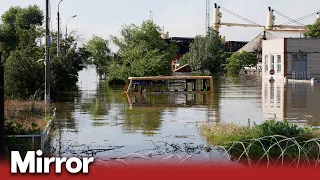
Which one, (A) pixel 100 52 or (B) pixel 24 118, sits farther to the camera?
(A) pixel 100 52


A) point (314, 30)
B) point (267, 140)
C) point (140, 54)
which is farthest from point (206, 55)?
point (267, 140)

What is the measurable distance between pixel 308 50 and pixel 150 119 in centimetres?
4078

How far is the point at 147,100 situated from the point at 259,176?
842 inches

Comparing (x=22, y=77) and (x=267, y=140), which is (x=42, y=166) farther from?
(x=22, y=77)

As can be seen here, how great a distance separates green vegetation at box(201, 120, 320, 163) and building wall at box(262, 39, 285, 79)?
42.7 metres

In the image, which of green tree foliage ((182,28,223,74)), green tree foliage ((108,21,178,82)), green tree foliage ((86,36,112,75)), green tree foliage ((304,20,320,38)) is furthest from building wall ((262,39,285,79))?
green tree foliage ((182,28,223,74))

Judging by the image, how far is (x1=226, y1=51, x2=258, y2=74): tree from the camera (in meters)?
84.8

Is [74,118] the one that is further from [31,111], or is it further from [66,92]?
[66,92]

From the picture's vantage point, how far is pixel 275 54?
6059cm

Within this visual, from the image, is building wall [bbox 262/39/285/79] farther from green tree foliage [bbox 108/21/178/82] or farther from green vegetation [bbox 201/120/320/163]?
green vegetation [bbox 201/120/320/163]

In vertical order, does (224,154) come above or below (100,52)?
below

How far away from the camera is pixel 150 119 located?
20.7m

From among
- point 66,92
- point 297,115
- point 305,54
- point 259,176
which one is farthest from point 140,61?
point 259,176

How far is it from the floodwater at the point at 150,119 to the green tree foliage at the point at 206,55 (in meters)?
54.8
